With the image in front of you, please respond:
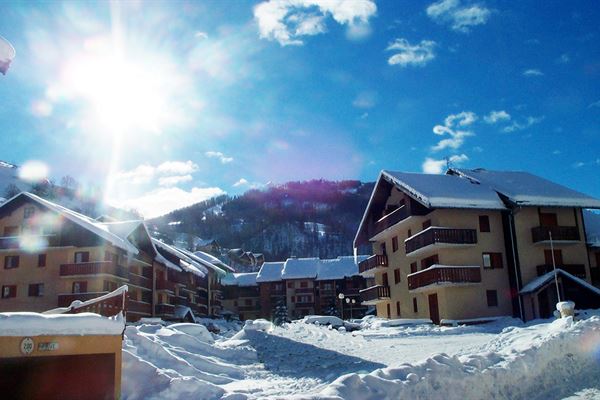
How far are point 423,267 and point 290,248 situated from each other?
372 feet

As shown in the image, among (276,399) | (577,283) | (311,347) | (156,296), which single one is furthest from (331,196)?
(276,399)

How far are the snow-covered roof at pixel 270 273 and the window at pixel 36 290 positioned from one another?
140 ft

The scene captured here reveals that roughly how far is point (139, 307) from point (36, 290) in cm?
771

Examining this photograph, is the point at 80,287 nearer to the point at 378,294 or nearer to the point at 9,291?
the point at 9,291

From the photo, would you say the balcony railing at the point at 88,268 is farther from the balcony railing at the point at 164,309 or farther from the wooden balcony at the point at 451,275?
the wooden balcony at the point at 451,275

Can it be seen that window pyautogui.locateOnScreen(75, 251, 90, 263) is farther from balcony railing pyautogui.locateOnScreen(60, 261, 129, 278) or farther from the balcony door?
the balcony door

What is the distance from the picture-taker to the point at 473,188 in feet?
121

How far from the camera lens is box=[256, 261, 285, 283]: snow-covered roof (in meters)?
80.2

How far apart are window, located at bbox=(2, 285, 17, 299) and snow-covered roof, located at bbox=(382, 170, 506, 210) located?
2861 cm

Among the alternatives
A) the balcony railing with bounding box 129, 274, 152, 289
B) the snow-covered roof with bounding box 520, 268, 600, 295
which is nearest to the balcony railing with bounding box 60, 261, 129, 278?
the balcony railing with bounding box 129, 274, 152, 289

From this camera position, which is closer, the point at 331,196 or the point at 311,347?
the point at 311,347

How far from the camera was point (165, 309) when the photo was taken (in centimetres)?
4894

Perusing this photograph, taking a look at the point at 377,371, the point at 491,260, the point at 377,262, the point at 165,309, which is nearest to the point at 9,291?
the point at 165,309

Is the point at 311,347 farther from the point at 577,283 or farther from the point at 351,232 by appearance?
the point at 351,232
